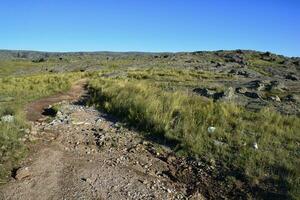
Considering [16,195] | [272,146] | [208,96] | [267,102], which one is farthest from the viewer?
[208,96]

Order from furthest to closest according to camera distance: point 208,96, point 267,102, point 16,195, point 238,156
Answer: point 208,96
point 267,102
point 238,156
point 16,195

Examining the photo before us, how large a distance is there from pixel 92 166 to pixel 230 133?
4.03 meters

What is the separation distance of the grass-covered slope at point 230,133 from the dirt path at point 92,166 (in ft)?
2.50

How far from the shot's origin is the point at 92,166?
9.12 metres

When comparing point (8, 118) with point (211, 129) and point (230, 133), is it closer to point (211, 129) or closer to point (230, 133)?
point (211, 129)

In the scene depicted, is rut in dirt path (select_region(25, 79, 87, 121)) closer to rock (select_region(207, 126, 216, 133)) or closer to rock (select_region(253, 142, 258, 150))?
rock (select_region(207, 126, 216, 133))

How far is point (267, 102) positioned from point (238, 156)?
8.62 metres

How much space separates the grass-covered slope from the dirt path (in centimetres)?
76

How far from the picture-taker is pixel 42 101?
17.8 meters

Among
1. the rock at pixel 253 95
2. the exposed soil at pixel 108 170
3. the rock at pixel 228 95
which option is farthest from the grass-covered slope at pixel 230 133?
the rock at pixel 253 95

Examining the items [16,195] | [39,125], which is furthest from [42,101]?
[16,195]

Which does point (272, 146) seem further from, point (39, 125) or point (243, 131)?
point (39, 125)

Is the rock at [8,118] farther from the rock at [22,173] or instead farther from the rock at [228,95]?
the rock at [228,95]

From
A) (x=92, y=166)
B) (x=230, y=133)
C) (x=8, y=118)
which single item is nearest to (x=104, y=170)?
(x=92, y=166)
